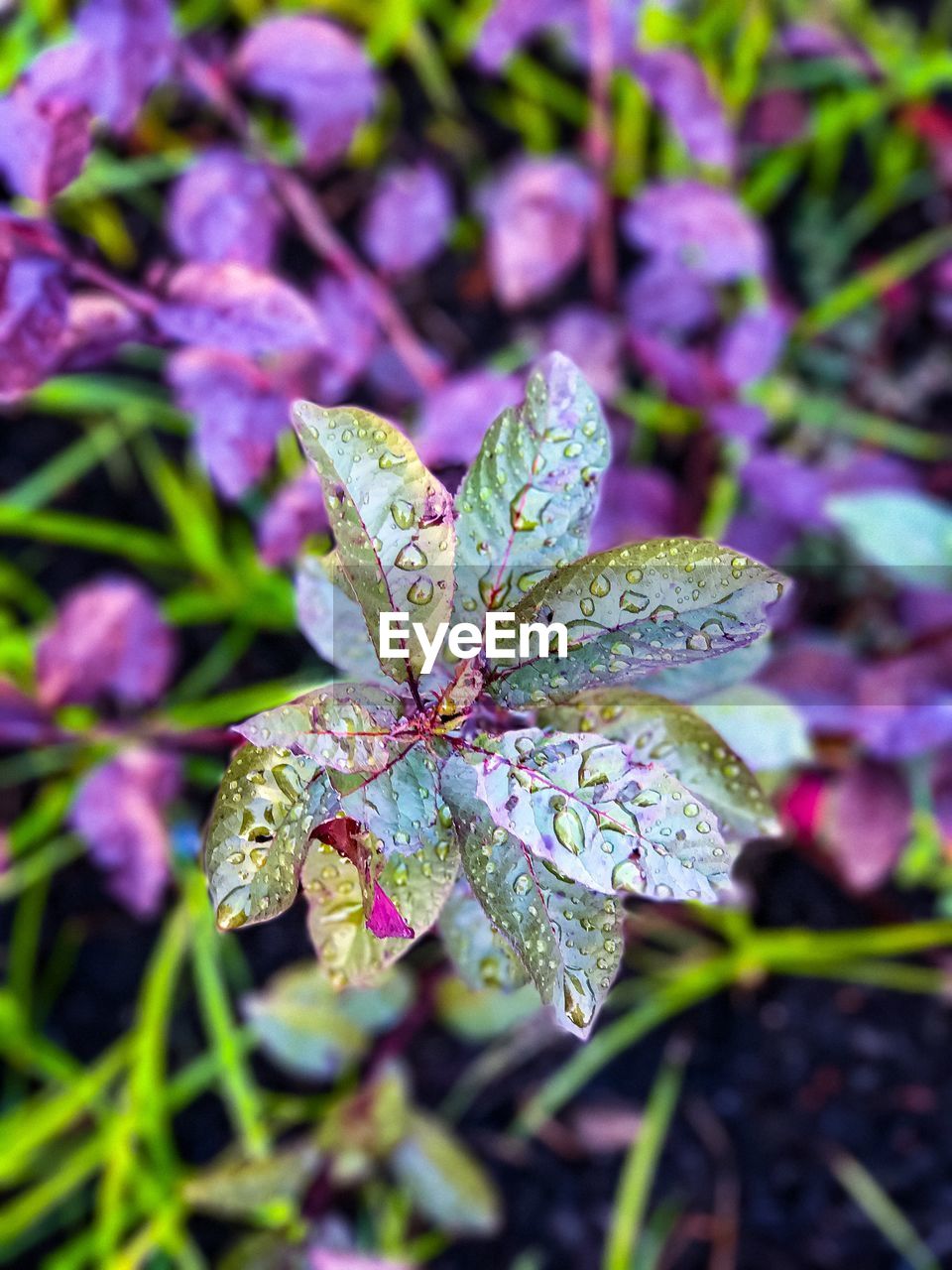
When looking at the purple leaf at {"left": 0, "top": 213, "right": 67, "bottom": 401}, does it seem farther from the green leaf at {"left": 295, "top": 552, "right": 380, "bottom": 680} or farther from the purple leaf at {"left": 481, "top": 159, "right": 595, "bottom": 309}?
the purple leaf at {"left": 481, "top": 159, "right": 595, "bottom": 309}

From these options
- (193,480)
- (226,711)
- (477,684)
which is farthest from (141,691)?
(477,684)

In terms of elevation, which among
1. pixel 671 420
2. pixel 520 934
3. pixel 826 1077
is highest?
pixel 520 934

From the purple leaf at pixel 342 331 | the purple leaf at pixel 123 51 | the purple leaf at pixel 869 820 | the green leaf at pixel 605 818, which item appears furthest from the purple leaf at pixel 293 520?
the purple leaf at pixel 869 820

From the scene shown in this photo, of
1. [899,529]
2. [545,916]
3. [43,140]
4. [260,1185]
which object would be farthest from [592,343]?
[260,1185]

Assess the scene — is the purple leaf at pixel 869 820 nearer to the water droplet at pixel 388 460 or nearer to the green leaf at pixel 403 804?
the green leaf at pixel 403 804

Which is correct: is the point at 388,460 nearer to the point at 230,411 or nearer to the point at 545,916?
the point at 545,916

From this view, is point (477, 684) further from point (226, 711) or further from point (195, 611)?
point (195, 611)
